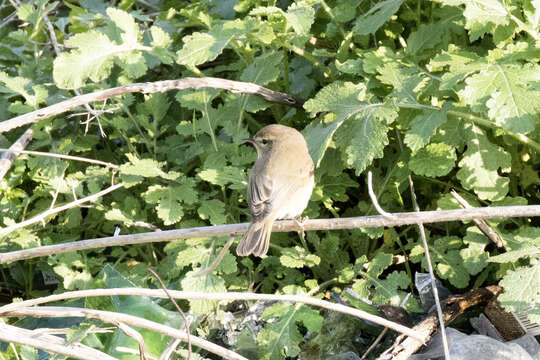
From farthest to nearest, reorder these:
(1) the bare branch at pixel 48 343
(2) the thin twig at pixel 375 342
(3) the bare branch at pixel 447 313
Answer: (2) the thin twig at pixel 375 342, (3) the bare branch at pixel 447 313, (1) the bare branch at pixel 48 343

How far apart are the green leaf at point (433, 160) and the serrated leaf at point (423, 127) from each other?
0.23m

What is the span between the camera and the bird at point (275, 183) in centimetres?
351

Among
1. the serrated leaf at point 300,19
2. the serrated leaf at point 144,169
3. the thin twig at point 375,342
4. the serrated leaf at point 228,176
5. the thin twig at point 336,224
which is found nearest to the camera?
the thin twig at point 336,224

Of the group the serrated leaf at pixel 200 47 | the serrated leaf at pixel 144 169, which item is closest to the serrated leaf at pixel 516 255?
the serrated leaf at pixel 200 47

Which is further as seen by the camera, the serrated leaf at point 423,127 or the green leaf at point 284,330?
the green leaf at point 284,330

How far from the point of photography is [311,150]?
350 centimetres

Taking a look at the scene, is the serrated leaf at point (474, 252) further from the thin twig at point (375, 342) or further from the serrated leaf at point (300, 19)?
the serrated leaf at point (300, 19)

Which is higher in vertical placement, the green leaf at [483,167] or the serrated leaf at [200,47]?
the serrated leaf at [200,47]

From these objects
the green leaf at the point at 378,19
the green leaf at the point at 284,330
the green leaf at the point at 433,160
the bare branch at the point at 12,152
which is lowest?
the green leaf at the point at 284,330

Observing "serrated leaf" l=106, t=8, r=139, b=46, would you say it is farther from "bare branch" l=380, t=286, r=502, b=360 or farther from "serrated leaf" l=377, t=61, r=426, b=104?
"bare branch" l=380, t=286, r=502, b=360

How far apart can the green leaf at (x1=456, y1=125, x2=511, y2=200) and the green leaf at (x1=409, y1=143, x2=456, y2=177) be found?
2.8 inches

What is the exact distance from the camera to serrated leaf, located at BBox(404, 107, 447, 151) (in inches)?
126

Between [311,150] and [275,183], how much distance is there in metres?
0.46

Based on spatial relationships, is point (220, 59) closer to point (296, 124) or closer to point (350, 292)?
point (296, 124)
